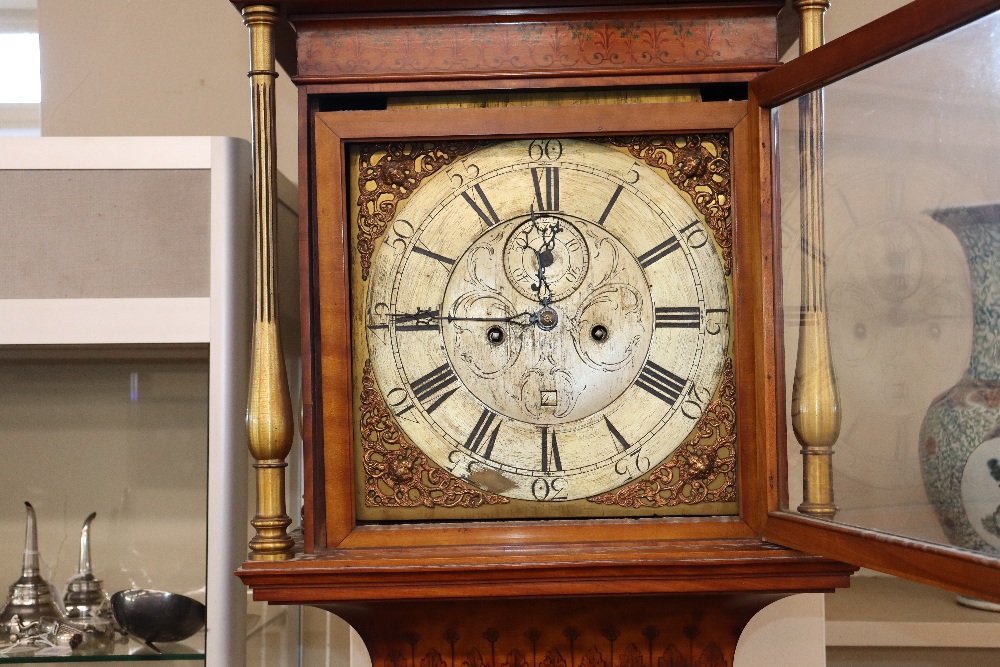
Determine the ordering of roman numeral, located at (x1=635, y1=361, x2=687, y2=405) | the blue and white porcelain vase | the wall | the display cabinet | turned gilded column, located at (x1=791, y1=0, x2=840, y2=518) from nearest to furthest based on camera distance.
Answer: the blue and white porcelain vase, turned gilded column, located at (x1=791, y1=0, x2=840, y2=518), roman numeral, located at (x1=635, y1=361, x2=687, y2=405), the display cabinet, the wall

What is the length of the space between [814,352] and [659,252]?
20cm

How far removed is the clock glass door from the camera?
2.71 ft

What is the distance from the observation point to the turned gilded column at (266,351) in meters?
1.04

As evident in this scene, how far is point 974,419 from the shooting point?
33.2 inches

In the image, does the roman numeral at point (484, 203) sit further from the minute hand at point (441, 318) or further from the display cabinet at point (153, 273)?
the display cabinet at point (153, 273)

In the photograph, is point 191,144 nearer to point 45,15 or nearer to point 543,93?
point 543,93

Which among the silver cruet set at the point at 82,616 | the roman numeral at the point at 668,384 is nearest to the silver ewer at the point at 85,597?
the silver cruet set at the point at 82,616

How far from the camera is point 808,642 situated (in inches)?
52.5

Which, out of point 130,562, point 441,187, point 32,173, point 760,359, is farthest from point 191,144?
point 760,359

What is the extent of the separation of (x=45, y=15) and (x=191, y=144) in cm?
80

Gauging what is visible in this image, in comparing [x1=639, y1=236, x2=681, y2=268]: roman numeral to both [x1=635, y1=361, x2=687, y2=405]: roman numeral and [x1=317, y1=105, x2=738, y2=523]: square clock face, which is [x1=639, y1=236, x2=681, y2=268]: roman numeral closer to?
[x1=317, y1=105, x2=738, y2=523]: square clock face

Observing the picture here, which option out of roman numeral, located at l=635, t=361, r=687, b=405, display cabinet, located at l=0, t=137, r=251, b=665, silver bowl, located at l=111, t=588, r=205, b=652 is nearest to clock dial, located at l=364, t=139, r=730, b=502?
roman numeral, located at l=635, t=361, r=687, b=405

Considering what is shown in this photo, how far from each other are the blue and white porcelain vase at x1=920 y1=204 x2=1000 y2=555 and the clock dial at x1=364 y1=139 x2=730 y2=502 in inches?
10.7

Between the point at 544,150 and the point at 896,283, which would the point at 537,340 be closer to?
the point at 544,150
